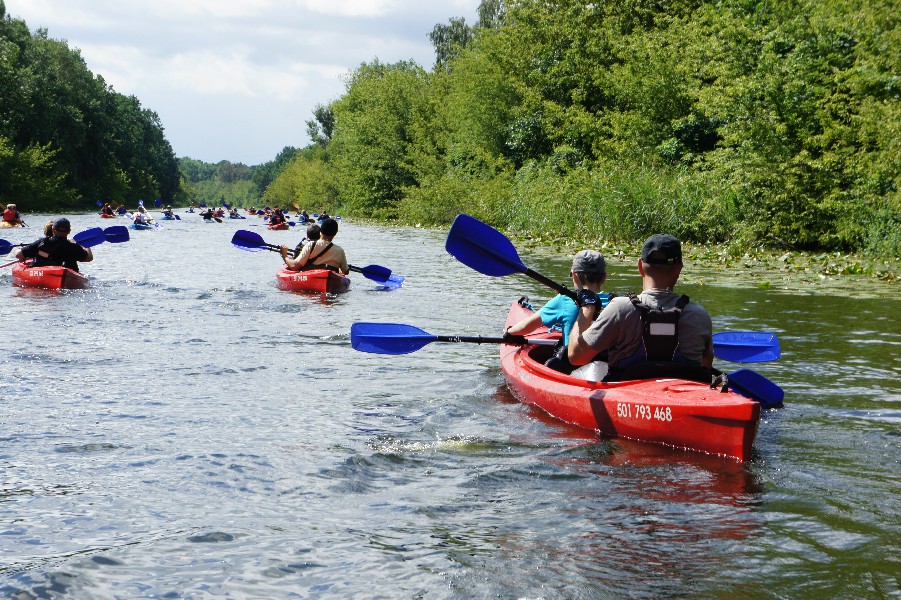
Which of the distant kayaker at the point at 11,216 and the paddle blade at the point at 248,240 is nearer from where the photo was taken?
the paddle blade at the point at 248,240

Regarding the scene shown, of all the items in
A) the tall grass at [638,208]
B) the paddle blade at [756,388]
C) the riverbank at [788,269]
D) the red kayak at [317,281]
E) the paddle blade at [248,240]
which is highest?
the tall grass at [638,208]

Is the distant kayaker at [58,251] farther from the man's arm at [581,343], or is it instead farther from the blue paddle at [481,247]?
the man's arm at [581,343]

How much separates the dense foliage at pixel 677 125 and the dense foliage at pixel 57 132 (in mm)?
20215

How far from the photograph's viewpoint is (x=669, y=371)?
18.2 ft

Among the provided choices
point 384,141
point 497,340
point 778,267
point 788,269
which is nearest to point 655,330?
point 497,340

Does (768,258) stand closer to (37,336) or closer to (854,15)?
(854,15)

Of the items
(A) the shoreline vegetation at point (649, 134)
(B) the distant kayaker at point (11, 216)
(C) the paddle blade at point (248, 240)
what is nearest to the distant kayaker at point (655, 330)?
(A) the shoreline vegetation at point (649, 134)

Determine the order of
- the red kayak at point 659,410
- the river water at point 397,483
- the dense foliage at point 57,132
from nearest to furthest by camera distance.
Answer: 1. the river water at point 397,483
2. the red kayak at point 659,410
3. the dense foliage at point 57,132

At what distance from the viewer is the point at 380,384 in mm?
7582

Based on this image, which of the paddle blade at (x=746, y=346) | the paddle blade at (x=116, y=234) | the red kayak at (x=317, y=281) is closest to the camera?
the paddle blade at (x=746, y=346)

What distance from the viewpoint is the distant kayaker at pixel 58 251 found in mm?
13414

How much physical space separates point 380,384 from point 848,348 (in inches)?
169

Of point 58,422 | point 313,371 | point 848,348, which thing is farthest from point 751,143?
point 58,422

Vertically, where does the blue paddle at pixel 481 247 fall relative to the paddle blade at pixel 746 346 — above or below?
above
